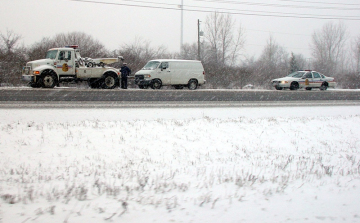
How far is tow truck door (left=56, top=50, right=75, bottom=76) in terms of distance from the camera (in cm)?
1892

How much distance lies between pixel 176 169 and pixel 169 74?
1497cm

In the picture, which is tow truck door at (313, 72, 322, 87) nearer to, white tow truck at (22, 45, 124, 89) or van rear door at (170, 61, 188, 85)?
van rear door at (170, 61, 188, 85)

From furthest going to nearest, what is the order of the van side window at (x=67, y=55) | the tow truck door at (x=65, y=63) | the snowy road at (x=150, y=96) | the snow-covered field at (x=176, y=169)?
the van side window at (x=67, y=55) < the tow truck door at (x=65, y=63) < the snowy road at (x=150, y=96) < the snow-covered field at (x=176, y=169)

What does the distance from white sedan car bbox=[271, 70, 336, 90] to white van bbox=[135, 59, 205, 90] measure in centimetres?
622

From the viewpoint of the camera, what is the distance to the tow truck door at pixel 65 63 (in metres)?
18.9

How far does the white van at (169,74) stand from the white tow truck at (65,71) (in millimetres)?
1669

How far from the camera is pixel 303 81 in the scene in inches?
960

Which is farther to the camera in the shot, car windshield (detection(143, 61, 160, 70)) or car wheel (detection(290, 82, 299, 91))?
car wheel (detection(290, 82, 299, 91))

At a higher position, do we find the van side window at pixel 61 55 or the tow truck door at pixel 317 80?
the van side window at pixel 61 55

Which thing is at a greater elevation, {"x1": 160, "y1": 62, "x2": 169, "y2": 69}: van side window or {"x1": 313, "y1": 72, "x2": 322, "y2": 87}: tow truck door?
{"x1": 160, "y1": 62, "x2": 169, "y2": 69}: van side window

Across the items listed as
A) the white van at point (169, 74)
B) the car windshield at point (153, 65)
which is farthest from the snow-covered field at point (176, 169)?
the car windshield at point (153, 65)

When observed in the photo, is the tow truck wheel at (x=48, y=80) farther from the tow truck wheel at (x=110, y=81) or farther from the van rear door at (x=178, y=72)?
the van rear door at (x=178, y=72)

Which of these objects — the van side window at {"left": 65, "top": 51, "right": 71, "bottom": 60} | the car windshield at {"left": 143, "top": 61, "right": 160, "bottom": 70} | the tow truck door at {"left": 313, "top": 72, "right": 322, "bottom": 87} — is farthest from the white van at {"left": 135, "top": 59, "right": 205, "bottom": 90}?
the tow truck door at {"left": 313, "top": 72, "right": 322, "bottom": 87}

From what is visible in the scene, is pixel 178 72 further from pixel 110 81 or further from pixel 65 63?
pixel 65 63
